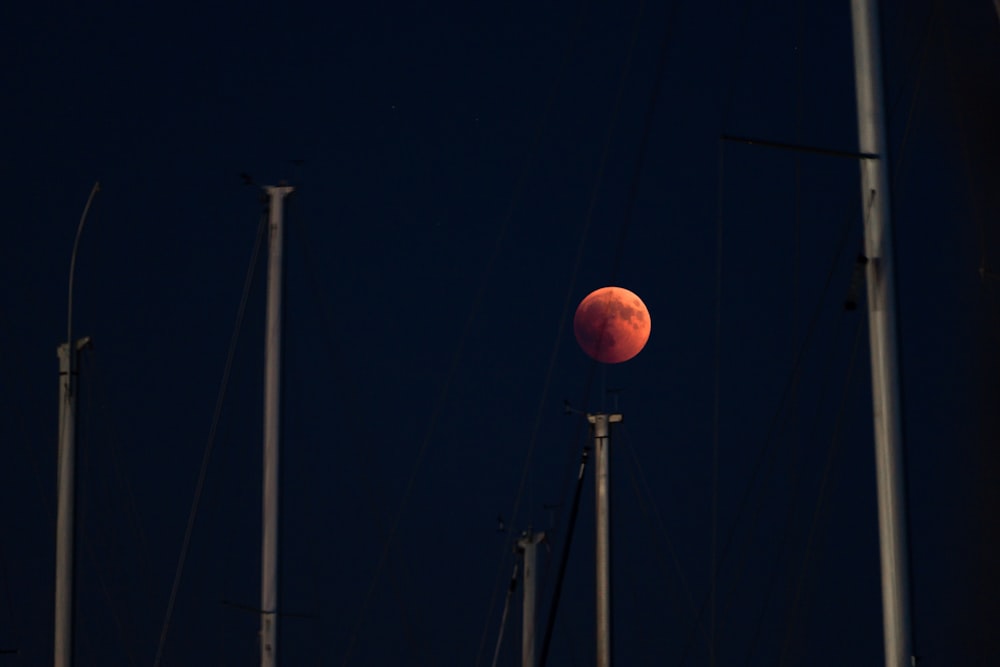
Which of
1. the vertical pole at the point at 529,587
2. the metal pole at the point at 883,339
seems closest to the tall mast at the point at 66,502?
the metal pole at the point at 883,339

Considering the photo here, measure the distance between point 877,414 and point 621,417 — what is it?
801cm

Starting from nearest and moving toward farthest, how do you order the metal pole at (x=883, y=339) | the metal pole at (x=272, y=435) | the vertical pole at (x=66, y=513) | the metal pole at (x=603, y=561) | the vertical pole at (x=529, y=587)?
the metal pole at (x=883, y=339)
the vertical pole at (x=66, y=513)
the metal pole at (x=272, y=435)
the metal pole at (x=603, y=561)
the vertical pole at (x=529, y=587)

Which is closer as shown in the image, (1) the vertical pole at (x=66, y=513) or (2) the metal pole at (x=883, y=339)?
(2) the metal pole at (x=883, y=339)

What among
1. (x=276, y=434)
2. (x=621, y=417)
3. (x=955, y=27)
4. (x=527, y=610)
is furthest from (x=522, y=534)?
(x=955, y=27)

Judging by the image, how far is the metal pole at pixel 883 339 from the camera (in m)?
8.84

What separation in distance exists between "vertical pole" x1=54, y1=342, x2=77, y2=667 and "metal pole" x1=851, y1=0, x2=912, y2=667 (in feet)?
26.5

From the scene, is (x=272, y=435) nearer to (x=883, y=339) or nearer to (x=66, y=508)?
(x=66, y=508)

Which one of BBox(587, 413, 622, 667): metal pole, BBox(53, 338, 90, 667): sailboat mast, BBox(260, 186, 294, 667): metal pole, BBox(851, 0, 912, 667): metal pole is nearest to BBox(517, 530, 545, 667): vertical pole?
BBox(587, 413, 622, 667): metal pole

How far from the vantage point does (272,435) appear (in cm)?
1515

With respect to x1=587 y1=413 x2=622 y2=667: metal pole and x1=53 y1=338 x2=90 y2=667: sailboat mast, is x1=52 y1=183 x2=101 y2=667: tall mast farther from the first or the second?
x1=587 y1=413 x2=622 y2=667: metal pole

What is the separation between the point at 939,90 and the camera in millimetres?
9797

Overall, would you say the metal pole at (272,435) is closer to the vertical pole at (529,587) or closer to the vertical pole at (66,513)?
the vertical pole at (66,513)

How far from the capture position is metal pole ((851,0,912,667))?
29.0ft

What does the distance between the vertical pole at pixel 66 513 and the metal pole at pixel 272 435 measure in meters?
1.73
